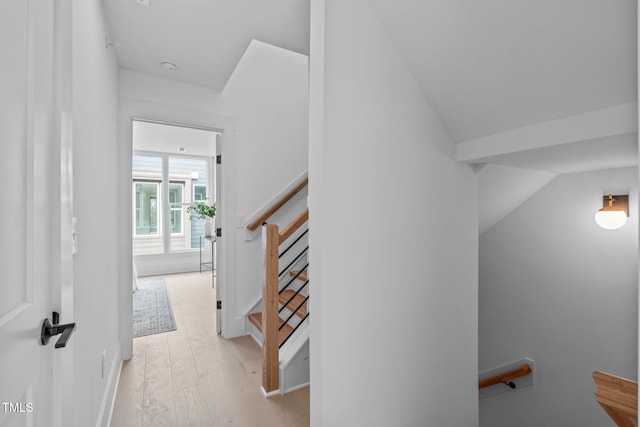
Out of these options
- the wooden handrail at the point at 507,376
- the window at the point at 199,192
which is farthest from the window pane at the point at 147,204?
the wooden handrail at the point at 507,376

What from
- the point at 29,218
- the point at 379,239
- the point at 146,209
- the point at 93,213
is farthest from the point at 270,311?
the point at 146,209

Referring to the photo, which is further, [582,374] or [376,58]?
[582,374]

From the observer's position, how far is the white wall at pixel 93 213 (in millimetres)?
1156

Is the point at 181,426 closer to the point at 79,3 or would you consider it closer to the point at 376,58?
the point at 79,3

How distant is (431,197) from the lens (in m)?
1.57

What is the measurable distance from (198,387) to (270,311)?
2.40 feet

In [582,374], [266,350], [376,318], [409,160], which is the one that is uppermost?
[409,160]

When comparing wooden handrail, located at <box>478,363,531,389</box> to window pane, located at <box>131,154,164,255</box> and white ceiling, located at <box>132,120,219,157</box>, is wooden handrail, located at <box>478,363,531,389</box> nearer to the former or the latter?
white ceiling, located at <box>132,120,219,157</box>

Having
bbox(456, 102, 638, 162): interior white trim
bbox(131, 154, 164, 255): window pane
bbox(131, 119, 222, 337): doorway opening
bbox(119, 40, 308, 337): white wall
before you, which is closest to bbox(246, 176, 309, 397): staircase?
bbox(119, 40, 308, 337): white wall

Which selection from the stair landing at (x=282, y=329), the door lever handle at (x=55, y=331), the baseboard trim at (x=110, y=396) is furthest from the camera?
the stair landing at (x=282, y=329)

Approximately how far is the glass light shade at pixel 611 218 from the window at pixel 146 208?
659 cm

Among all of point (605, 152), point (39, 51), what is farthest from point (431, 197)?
point (39, 51)

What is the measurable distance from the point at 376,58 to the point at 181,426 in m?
2.19

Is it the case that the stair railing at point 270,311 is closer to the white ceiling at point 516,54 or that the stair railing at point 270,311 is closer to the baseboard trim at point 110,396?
the baseboard trim at point 110,396
